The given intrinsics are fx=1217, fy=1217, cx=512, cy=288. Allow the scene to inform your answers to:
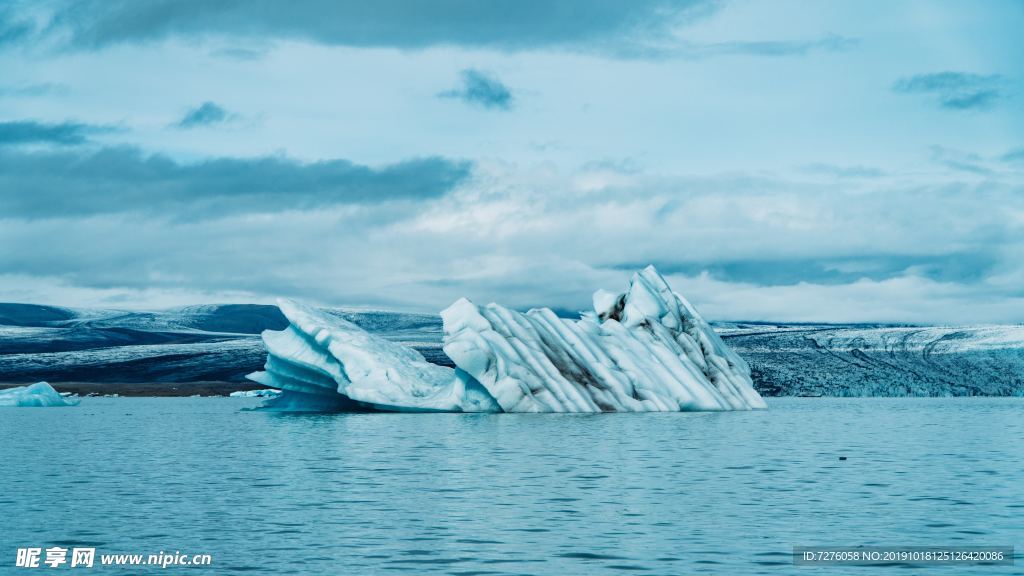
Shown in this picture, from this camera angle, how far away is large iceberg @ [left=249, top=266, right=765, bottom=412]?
122ft

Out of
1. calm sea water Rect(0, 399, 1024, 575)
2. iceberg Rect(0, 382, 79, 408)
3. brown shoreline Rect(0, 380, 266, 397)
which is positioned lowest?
brown shoreline Rect(0, 380, 266, 397)

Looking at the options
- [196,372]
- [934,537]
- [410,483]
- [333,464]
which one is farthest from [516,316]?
[196,372]

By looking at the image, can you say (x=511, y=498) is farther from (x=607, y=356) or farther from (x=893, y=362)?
(x=893, y=362)

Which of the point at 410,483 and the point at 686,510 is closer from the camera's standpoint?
the point at 686,510

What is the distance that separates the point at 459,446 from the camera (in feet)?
87.7

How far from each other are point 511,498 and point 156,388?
8361cm

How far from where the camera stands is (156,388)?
95.6m

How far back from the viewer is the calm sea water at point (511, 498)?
1252 cm

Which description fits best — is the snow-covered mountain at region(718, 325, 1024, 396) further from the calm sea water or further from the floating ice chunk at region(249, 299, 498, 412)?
the calm sea water

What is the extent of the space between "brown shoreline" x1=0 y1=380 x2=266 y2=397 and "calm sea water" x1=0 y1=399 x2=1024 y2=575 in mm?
61786

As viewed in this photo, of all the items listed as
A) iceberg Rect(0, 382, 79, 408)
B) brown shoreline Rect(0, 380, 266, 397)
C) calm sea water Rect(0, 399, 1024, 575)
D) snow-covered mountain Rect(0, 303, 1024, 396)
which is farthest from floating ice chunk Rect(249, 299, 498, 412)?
brown shoreline Rect(0, 380, 266, 397)

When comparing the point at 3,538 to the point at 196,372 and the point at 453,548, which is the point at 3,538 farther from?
the point at 196,372

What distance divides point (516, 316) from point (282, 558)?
91.7ft

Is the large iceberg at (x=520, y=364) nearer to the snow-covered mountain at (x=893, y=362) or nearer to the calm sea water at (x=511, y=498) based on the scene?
the calm sea water at (x=511, y=498)
